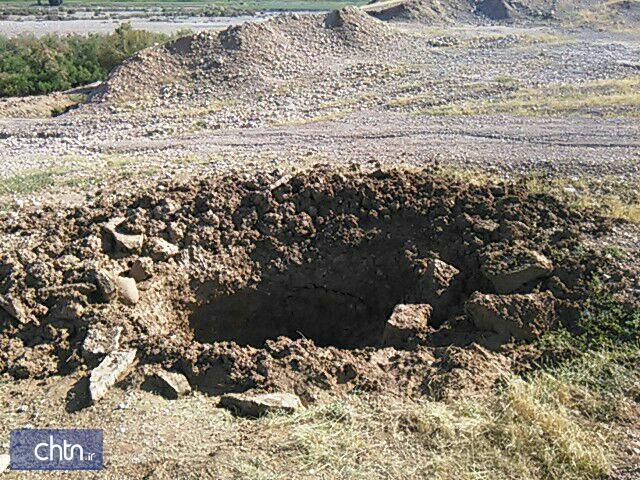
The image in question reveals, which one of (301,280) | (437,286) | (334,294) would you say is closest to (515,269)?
(437,286)

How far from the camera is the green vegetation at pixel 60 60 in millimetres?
21656

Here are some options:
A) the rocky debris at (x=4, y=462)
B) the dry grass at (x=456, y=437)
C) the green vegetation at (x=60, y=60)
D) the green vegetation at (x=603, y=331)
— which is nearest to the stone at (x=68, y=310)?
the rocky debris at (x=4, y=462)

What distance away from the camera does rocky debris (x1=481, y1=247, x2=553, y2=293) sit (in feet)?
23.4

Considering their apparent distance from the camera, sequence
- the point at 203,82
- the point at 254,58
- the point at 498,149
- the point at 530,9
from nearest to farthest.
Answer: the point at 498,149
the point at 203,82
the point at 254,58
the point at 530,9

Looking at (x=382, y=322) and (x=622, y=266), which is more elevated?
(x=622, y=266)

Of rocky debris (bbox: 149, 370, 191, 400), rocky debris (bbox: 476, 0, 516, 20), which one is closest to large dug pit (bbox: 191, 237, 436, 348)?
rocky debris (bbox: 149, 370, 191, 400)

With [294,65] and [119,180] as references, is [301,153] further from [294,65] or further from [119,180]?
[294,65]

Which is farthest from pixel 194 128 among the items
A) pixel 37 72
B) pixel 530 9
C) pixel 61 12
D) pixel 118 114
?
pixel 61 12

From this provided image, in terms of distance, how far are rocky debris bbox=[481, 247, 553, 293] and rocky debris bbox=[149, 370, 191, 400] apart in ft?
11.5

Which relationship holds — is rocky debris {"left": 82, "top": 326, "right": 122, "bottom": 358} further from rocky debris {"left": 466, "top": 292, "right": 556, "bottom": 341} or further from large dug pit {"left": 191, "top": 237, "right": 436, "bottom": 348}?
rocky debris {"left": 466, "top": 292, "right": 556, "bottom": 341}

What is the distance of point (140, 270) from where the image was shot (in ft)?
24.7

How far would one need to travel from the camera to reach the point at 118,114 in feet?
56.1

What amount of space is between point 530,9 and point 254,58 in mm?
25661

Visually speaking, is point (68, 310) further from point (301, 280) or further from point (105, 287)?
point (301, 280)
